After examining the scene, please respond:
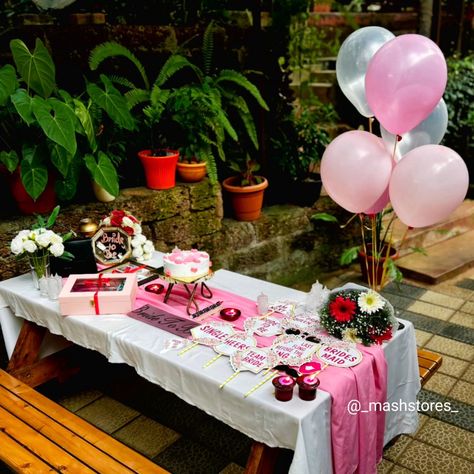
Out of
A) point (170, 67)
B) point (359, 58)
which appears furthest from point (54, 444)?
point (170, 67)

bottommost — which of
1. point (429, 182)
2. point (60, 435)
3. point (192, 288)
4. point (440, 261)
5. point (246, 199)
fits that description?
point (440, 261)

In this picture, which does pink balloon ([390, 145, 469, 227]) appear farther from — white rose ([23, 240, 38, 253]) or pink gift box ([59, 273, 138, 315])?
white rose ([23, 240, 38, 253])

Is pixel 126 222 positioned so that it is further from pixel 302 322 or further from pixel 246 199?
pixel 246 199

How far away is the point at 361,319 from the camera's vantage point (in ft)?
7.36

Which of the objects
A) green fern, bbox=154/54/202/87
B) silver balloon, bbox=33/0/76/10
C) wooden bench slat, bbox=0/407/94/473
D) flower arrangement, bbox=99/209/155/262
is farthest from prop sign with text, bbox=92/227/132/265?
silver balloon, bbox=33/0/76/10

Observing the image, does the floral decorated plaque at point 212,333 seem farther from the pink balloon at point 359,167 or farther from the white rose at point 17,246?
the white rose at point 17,246

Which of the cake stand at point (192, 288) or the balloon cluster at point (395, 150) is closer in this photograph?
the balloon cluster at point (395, 150)

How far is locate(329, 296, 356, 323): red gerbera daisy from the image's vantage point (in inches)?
88.8

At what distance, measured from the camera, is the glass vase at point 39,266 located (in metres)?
2.82

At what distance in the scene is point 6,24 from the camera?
4.21 m

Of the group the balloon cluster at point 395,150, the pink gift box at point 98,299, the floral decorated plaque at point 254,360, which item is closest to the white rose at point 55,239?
the pink gift box at point 98,299

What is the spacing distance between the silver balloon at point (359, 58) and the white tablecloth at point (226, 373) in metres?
1.08

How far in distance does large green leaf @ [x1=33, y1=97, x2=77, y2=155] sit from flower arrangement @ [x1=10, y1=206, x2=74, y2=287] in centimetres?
49
